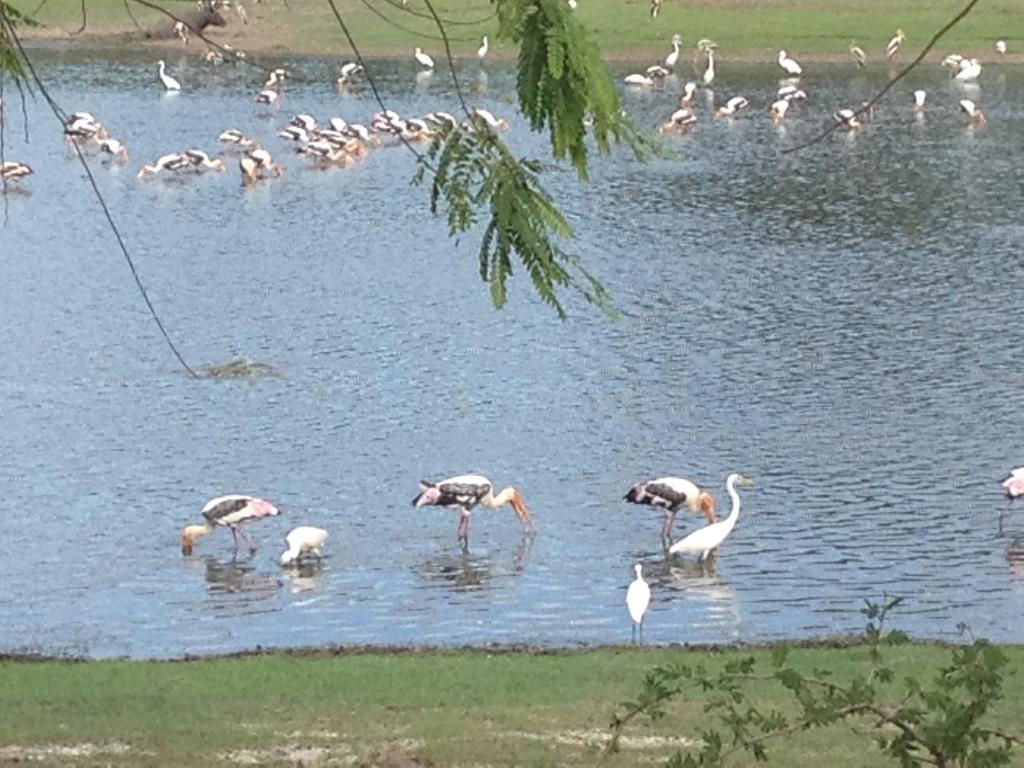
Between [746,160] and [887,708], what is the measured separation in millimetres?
30368

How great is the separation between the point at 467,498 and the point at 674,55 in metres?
33.2

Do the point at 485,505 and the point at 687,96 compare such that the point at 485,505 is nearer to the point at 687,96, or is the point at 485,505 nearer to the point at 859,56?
the point at 687,96

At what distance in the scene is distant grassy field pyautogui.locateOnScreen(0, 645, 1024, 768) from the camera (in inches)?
361

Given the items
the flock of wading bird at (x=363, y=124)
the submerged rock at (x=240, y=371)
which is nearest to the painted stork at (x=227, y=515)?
the submerged rock at (x=240, y=371)

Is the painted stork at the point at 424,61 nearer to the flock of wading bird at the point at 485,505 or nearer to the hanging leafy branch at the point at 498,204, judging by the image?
the flock of wading bird at the point at 485,505

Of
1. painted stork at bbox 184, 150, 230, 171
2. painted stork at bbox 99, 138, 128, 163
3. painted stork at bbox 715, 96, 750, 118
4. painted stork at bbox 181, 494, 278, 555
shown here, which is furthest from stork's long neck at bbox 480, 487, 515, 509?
painted stork at bbox 715, 96, 750, 118

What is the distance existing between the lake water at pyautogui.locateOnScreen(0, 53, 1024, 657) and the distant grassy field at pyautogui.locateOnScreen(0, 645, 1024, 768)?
1779mm

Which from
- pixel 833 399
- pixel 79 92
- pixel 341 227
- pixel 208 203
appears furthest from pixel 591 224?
pixel 79 92

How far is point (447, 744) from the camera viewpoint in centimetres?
924

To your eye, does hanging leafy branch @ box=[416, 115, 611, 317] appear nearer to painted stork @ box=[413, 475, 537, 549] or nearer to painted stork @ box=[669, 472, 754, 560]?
painted stork @ box=[669, 472, 754, 560]

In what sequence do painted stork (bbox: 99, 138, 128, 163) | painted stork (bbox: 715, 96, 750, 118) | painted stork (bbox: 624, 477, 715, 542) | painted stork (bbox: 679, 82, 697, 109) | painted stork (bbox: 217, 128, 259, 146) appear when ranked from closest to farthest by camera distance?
painted stork (bbox: 624, 477, 715, 542) → painted stork (bbox: 99, 138, 128, 163) → painted stork (bbox: 217, 128, 259, 146) → painted stork (bbox: 715, 96, 750, 118) → painted stork (bbox: 679, 82, 697, 109)

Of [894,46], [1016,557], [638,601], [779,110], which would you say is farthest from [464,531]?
[894,46]

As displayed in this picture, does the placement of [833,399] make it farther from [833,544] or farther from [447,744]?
[447,744]

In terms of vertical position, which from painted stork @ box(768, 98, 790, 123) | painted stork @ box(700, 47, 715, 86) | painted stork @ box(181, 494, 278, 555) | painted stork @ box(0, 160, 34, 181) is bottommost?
painted stork @ box(700, 47, 715, 86)
